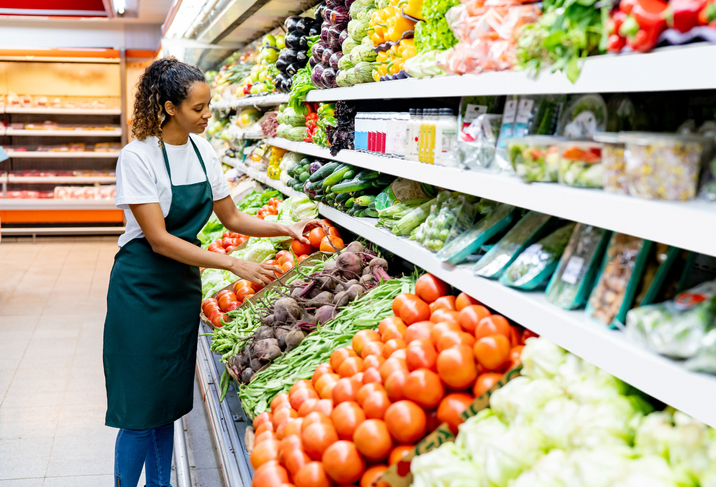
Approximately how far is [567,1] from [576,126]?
319mm

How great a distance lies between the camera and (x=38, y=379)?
4.73 metres

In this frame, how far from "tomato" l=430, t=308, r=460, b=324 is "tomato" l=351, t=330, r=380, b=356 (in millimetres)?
238

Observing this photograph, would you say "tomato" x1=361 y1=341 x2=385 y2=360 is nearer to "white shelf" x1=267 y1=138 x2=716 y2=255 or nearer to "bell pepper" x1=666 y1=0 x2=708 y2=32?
"white shelf" x1=267 y1=138 x2=716 y2=255

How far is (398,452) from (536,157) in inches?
30.4

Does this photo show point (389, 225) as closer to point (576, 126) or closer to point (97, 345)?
point (576, 126)

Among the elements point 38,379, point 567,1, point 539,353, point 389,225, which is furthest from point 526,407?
point 38,379

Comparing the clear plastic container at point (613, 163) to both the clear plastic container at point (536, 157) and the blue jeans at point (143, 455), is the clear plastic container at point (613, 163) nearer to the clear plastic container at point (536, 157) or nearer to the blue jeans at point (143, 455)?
the clear plastic container at point (536, 157)

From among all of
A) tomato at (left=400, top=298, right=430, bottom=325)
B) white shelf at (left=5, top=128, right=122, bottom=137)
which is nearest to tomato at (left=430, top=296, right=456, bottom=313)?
tomato at (left=400, top=298, right=430, bottom=325)

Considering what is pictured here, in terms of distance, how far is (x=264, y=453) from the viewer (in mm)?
1774

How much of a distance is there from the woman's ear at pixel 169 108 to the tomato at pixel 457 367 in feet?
5.23

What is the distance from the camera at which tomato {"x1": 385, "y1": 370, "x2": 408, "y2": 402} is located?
165 centimetres

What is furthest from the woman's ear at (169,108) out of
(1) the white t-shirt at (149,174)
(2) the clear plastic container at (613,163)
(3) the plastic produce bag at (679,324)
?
(3) the plastic produce bag at (679,324)

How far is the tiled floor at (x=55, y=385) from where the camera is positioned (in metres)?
3.55

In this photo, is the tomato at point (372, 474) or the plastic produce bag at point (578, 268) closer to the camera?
the plastic produce bag at point (578, 268)
